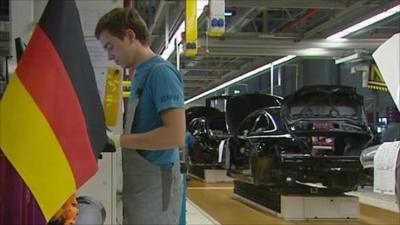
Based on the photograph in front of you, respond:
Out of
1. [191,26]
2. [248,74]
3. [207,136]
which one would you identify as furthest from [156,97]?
[248,74]

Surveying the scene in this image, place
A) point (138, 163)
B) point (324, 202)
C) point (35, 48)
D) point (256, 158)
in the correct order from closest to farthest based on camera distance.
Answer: point (35, 48)
point (138, 163)
point (324, 202)
point (256, 158)

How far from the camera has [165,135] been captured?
7.07 ft

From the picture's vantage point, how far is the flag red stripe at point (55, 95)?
112 cm

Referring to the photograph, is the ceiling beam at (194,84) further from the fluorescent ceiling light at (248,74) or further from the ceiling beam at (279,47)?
the ceiling beam at (279,47)

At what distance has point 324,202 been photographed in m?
6.98

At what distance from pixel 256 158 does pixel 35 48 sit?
21.5ft

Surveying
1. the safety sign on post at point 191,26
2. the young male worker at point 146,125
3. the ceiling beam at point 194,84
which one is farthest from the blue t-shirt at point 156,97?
the ceiling beam at point 194,84

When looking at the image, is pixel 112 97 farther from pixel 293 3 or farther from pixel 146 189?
pixel 293 3

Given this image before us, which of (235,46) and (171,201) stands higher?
(235,46)

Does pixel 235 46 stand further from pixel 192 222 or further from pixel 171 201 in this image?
pixel 171 201

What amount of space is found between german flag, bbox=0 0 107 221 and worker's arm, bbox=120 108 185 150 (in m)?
0.94

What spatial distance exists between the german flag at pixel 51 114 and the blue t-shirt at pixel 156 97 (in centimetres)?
99

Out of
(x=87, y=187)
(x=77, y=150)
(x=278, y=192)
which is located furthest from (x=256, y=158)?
(x=77, y=150)

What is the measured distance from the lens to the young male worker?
2186 mm
